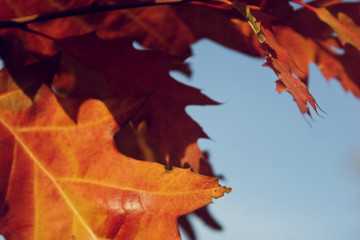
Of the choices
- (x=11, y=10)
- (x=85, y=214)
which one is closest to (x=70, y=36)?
(x=11, y=10)

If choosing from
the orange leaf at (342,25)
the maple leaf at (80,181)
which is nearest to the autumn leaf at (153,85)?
the maple leaf at (80,181)

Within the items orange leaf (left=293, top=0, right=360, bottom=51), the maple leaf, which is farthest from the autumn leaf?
orange leaf (left=293, top=0, right=360, bottom=51)

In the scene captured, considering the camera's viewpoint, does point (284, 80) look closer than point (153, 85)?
Yes

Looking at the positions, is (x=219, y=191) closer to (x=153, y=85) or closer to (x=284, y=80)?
(x=284, y=80)

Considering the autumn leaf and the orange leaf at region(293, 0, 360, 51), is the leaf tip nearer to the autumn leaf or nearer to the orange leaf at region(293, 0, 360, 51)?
the autumn leaf

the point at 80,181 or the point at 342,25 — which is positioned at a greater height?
the point at 342,25

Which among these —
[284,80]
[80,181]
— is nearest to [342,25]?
[284,80]

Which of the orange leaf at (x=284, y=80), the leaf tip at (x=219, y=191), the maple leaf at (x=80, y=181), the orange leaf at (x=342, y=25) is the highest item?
the orange leaf at (x=342, y=25)

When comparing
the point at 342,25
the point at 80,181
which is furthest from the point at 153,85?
the point at 342,25

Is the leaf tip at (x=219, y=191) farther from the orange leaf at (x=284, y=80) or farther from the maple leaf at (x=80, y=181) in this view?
the orange leaf at (x=284, y=80)
